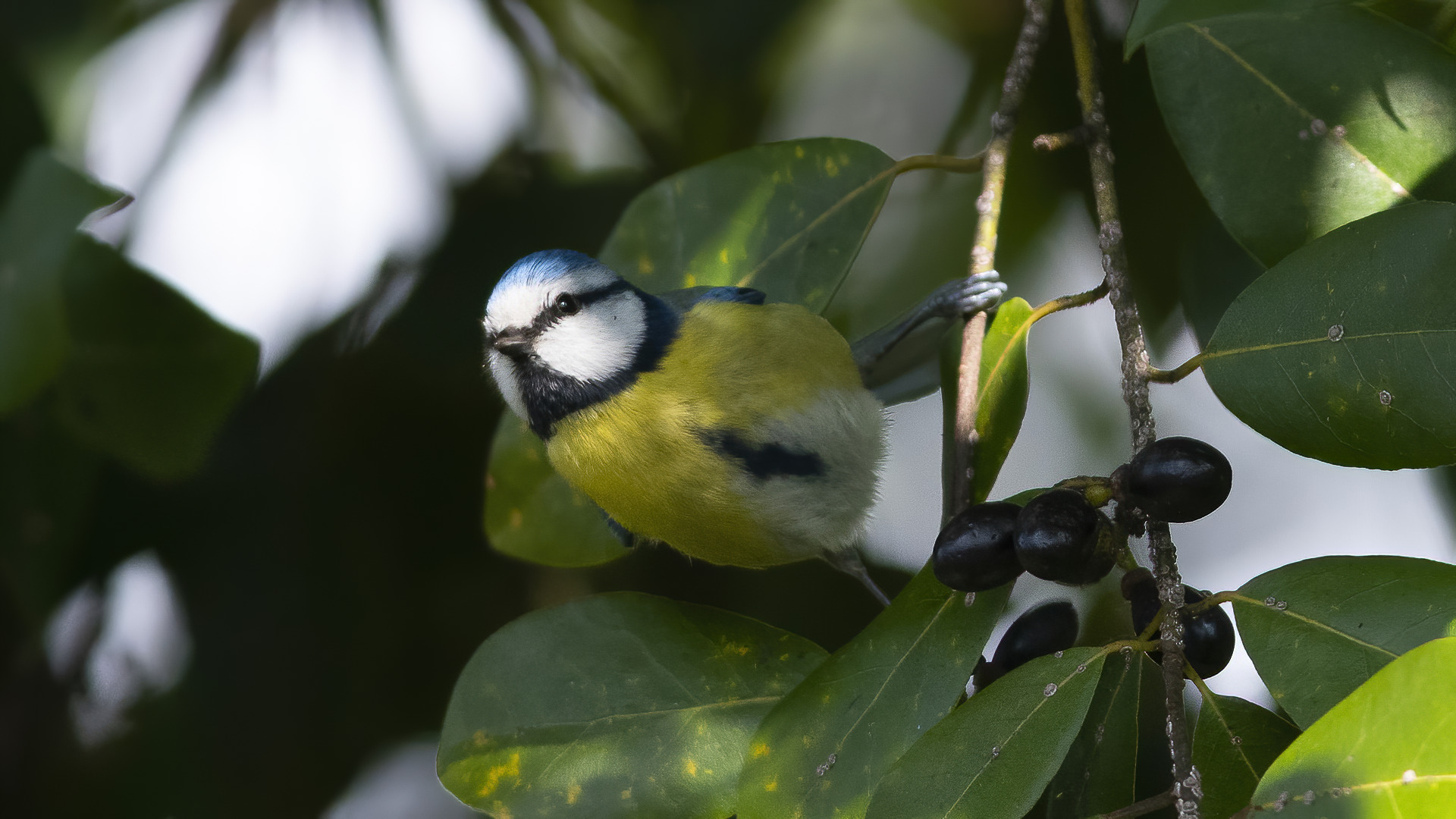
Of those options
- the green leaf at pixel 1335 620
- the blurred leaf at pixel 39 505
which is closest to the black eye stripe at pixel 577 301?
the green leaf at pixel 1335 620

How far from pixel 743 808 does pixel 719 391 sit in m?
0.38

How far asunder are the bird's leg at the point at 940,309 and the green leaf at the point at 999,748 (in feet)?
1.28

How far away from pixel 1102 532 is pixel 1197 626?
0.10 meters

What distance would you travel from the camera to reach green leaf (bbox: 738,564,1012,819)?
0.68 meters

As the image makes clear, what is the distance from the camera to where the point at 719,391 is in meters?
0.94

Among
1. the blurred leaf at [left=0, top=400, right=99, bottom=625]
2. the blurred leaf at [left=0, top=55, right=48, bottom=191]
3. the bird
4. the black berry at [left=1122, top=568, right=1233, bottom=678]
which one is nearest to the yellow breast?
the bird

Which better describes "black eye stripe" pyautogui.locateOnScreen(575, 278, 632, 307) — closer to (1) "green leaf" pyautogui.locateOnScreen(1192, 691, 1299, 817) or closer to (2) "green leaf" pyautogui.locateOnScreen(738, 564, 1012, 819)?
(2) "green leaf" pyautogui.locateOnScreen(738, 564, 1012, 819)

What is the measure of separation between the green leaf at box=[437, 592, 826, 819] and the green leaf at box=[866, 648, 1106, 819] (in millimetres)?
242

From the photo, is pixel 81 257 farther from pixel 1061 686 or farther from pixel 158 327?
pixel 1061 686

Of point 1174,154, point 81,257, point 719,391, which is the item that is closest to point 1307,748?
point 719,391

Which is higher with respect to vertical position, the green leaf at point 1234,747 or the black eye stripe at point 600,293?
the black eye stripe at point 600,293

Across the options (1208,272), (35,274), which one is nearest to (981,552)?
(1208,272)

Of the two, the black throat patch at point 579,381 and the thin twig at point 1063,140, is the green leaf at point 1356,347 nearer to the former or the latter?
the thin twig at point 1063,140

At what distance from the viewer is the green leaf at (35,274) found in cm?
117
